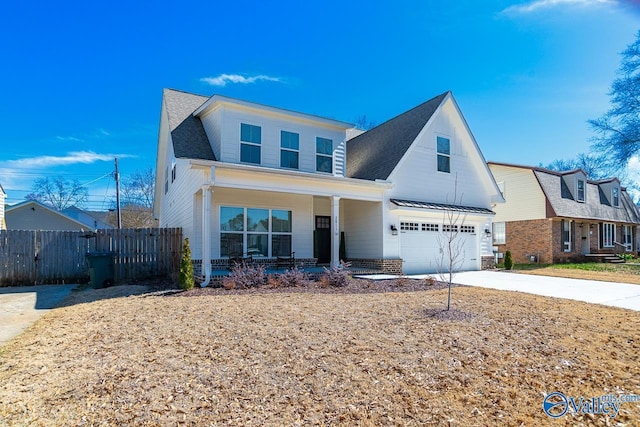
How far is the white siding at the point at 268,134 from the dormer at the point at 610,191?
23.2 m

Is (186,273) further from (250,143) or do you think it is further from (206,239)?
(250,143)

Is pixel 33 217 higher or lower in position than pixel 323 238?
higher

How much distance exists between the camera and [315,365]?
400 centimetres

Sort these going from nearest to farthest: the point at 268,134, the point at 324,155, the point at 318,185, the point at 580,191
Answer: the point at 318,185
the point at 268,134
the point at 324,155
the point at 580,191

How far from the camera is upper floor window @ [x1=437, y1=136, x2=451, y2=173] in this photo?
610 inches

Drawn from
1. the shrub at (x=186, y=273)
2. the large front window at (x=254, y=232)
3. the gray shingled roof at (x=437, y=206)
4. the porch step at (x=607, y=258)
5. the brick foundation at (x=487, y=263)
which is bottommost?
the porch step at (x=607, y=258)

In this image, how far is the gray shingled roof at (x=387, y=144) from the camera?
14640 mm

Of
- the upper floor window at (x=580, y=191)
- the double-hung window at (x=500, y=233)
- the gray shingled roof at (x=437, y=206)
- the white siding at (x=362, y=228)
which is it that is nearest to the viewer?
the gray shingled roof at (x=437, y=206)

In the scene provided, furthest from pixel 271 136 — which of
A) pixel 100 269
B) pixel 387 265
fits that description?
pixel 100 269

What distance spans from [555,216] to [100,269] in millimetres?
22980

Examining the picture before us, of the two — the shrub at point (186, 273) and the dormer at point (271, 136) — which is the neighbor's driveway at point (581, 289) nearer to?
the dormer at point (271, 136)

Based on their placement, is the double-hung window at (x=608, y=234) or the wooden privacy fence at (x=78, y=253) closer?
the wooden privacy fence at (x=78, y=253)

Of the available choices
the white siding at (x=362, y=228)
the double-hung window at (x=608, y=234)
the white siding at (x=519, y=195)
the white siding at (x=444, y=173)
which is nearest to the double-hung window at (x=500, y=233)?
the white siding at (x=519, y=195)

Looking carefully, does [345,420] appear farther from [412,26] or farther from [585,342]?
[412,26]
